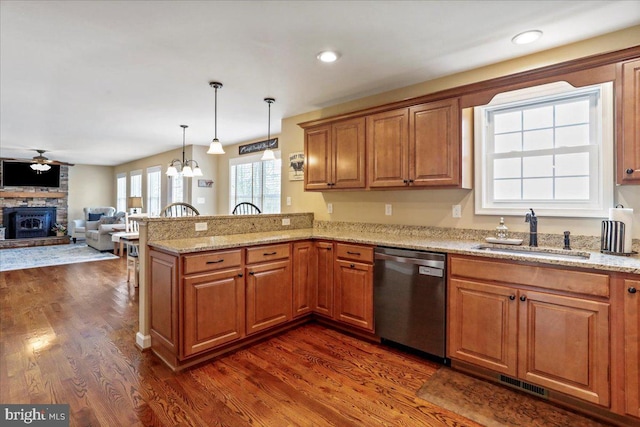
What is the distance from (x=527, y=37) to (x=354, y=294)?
7.89 feet

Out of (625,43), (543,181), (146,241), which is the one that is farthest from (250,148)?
(625,43)

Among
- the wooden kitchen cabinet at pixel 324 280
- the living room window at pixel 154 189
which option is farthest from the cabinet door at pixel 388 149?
the living room window at pixel 154 189

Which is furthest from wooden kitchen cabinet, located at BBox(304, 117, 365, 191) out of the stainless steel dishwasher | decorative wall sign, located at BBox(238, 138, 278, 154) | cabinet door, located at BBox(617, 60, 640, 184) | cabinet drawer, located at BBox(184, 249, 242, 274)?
decorative wall sign, located at BBox(238, 138, 278, 154)

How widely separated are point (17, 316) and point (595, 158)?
5545 millimetres

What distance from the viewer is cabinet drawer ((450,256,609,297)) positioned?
1.81 metres

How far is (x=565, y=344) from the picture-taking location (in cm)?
191

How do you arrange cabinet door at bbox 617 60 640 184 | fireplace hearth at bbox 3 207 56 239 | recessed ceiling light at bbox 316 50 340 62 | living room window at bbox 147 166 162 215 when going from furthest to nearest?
fireplace hearth at bbox 3 207 56 239 < living room window at bbox 147 166 162 215 < recessed ceiling light at bbox 316 50 340 62 < cabinet door at bbox 617 60 640 184

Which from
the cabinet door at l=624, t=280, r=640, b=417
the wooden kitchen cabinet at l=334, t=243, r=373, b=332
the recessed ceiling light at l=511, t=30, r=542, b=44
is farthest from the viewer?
the wooden kitchen cabinet at l=334, t=243, r=373, b=332

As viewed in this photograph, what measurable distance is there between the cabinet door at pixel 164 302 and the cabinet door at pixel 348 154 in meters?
1.83

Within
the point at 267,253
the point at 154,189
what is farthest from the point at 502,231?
the point at 154,189

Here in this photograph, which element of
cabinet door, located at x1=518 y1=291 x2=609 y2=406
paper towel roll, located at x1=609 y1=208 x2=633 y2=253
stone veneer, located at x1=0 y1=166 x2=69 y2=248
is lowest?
cabinet door, located at x1=518 y1=291 x2=609 y2=406

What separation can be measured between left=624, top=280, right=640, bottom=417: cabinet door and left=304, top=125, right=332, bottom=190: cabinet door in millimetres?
2511

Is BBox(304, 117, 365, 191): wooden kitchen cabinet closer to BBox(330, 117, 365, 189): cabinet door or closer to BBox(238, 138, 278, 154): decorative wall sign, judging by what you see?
BBox(330, 117, 365, 189): cabinet door

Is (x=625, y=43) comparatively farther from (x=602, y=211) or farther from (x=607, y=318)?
(x=607, y=318)
